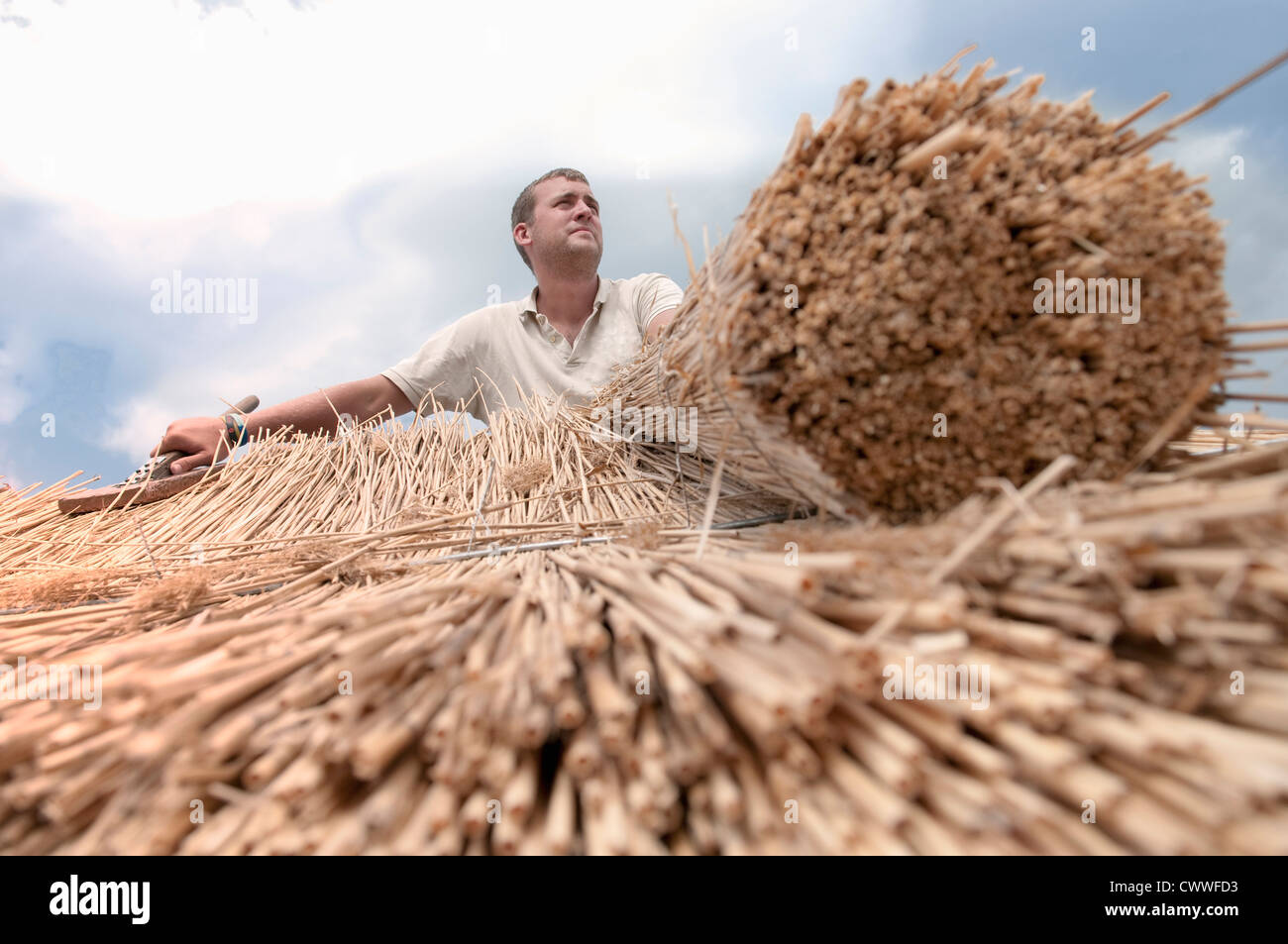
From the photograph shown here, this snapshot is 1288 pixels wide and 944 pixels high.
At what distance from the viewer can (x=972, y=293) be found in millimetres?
827

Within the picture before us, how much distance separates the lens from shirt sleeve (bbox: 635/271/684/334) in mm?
2701

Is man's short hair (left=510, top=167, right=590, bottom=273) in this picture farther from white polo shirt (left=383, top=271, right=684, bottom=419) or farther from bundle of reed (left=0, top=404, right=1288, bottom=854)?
bundle of reed (left=0, top=404, right=1288, bottom=854)

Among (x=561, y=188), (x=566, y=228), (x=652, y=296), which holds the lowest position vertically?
(x=652, y=296)

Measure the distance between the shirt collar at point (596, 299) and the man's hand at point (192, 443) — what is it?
1282 mm

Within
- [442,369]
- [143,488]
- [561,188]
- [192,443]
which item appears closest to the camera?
[143,488]

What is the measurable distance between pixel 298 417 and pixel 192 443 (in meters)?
0.40

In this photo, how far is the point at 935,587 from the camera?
2.08ft

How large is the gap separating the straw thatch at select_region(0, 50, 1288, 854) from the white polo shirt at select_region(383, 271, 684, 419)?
186cm

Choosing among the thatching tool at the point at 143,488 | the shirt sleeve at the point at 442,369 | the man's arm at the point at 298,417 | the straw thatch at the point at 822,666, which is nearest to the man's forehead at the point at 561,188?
the shirt sleeve at the point at 442,369

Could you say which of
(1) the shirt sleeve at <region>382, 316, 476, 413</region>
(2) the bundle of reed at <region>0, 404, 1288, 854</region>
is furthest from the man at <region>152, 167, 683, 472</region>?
(2) the bundle of reed at <region>0, 404, 1288, 854</region>

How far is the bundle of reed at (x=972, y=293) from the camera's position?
802 millimetres

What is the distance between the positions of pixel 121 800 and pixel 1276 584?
3.58 ft

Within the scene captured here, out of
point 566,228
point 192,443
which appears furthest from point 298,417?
point 566,228

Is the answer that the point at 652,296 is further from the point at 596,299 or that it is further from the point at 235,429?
the point at 235,429
